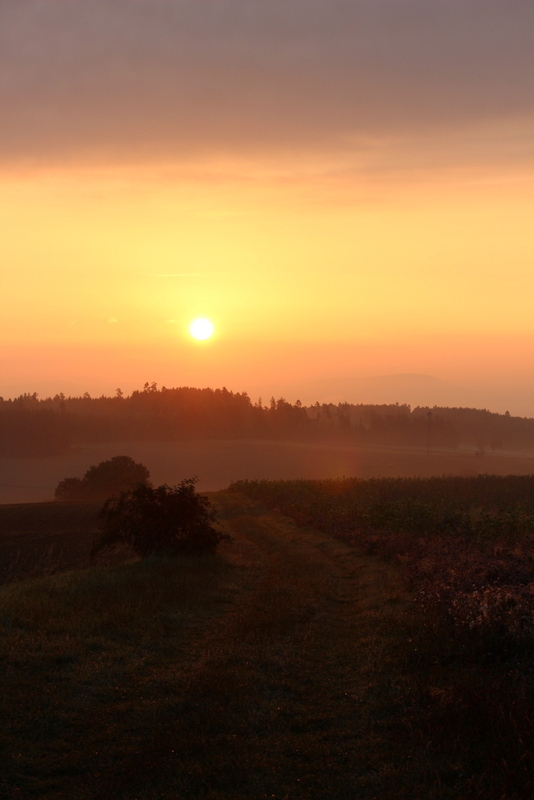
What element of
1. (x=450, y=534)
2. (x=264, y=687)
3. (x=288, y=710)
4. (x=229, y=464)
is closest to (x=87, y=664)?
(x=264, y=687)

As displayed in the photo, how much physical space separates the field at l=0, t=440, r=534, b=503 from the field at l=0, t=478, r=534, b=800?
225 feet

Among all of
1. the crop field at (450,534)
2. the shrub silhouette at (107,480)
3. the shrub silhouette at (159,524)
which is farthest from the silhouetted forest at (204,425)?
the shrub silhouette at (159,524)

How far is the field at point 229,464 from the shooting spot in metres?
90.2

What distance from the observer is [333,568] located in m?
19.1

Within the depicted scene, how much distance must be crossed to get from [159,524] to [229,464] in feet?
283

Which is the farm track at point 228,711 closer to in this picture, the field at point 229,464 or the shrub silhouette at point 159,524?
the shrub silhouette at point 159,524

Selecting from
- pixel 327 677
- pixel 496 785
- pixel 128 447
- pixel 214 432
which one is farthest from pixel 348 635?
pixel 214 432

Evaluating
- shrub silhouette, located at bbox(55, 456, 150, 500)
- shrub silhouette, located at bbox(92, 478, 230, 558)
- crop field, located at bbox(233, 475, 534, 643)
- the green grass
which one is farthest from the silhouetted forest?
the green grass

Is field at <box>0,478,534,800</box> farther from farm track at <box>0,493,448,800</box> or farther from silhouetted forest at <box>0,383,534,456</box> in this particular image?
silhouetted forest at <box>0,383,534,456</box>

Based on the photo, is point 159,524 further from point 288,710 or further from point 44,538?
point 44,538

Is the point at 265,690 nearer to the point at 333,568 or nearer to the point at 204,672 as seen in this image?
the point at 204,672

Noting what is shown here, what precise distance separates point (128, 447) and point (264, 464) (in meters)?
27.5

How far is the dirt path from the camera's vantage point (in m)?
5.68

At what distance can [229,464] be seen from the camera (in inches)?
4158
